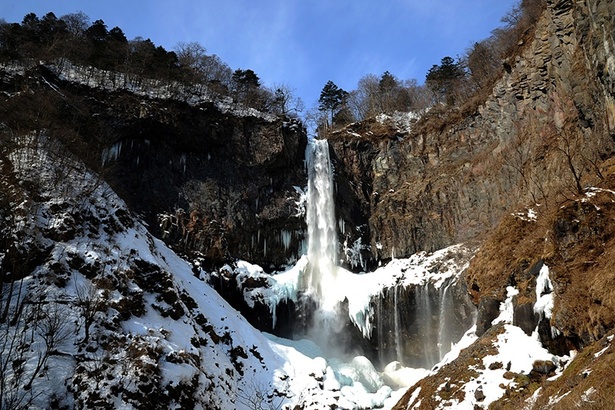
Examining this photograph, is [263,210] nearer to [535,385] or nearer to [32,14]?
[535,385]

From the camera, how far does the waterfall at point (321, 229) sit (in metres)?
30.7

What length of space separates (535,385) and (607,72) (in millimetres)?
13199

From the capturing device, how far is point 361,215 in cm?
3516

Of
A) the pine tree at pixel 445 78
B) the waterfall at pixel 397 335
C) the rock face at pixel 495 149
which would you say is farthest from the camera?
the pine tree at pixel 445 78

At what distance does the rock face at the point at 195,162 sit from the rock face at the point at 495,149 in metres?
→ 5.86

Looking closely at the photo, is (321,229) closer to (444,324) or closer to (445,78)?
(444,324)

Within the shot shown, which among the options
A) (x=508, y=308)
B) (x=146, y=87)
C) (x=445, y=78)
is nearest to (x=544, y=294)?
(x=508, y=308)

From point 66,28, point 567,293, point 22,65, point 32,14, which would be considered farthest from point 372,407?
point 32,14

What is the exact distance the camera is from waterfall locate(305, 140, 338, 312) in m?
30.7

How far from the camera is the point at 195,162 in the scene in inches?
1264

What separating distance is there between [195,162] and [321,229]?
11.4 meters

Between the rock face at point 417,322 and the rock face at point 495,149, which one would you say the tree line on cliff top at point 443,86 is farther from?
the rock face at point 417,322

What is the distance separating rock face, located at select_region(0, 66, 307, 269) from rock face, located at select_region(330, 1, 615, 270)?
5858mm

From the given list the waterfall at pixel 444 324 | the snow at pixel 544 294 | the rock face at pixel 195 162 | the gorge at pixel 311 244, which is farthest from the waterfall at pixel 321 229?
the snow at pixel 544 294
